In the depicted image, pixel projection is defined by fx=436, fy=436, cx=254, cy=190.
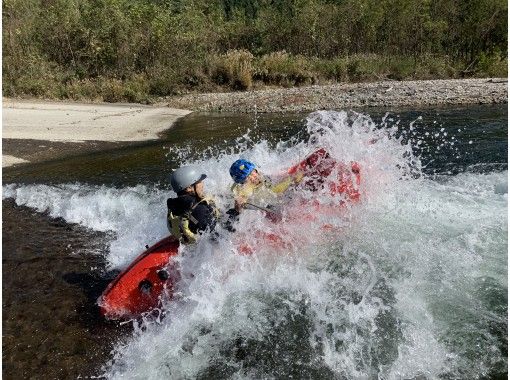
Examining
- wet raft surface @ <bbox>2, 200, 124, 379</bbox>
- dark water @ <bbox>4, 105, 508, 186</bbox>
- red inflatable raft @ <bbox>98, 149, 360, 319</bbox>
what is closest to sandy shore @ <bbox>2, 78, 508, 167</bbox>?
dark water @ <bbox>4, 105, 508, 186</bbox>

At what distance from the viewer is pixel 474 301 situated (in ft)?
16.7

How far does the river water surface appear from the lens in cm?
447

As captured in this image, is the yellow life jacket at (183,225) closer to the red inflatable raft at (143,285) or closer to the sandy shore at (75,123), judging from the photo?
the red inflatable raft at (143,285)

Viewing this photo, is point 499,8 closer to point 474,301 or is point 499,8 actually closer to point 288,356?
point 474,301

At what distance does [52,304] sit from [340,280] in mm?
3856

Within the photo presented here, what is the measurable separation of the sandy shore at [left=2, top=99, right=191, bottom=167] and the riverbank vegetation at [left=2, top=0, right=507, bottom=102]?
11.1ft

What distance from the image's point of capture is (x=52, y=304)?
5852 mm

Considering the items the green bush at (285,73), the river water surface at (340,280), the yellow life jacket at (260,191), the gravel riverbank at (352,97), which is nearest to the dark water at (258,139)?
the river water surface at (340,280)

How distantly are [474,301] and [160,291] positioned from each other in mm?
3767

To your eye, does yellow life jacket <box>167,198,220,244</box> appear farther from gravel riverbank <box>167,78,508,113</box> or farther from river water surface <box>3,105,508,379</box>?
gravel riverbank <box>167,78,508,113</box>

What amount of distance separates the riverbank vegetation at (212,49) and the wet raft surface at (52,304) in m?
18.3

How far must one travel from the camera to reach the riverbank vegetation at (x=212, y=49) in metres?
26.1

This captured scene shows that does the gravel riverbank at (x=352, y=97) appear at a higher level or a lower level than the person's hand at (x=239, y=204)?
lower

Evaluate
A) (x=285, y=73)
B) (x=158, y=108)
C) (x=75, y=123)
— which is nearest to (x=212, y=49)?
(x=285, y=73)
